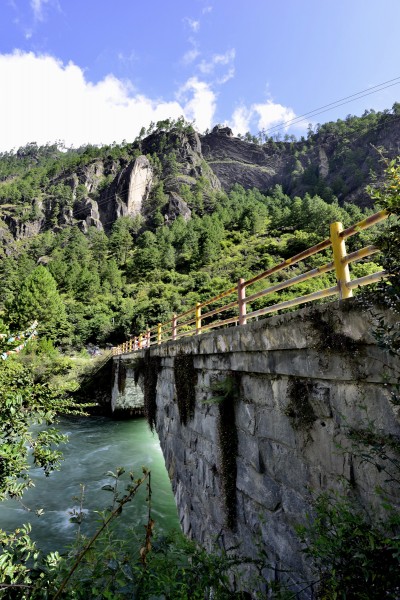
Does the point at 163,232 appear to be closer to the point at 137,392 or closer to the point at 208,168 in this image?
the point at 208,168

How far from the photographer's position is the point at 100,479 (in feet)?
41.1

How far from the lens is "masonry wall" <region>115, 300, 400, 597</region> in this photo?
8.45 ft

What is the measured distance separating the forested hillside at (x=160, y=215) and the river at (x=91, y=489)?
16978mm

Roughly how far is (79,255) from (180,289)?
133ft

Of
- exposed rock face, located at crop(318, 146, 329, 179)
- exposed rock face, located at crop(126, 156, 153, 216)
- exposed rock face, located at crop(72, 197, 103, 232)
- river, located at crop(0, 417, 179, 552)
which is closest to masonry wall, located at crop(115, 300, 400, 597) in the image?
river, located at crop(0, 417, 179, 552)

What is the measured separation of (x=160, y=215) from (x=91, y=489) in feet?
328

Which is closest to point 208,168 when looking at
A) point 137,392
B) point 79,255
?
point 79,255

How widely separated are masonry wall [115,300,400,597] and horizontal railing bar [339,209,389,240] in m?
0.67

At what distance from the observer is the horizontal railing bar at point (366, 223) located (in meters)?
2.38

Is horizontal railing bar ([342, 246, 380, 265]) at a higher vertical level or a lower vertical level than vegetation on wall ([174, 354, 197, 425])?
higher

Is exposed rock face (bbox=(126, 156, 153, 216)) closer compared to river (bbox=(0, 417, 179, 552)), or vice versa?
river (bbox=(0, 417, 179, 552))

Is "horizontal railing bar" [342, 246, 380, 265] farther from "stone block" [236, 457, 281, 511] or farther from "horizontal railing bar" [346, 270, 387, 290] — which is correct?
"stone block" [236, 457, 281, 511]

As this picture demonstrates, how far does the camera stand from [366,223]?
8.99 feet

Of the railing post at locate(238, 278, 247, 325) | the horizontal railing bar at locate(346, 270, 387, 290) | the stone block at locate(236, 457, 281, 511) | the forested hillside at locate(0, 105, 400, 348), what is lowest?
the stone block at locate(236, 457, 281, 511)
